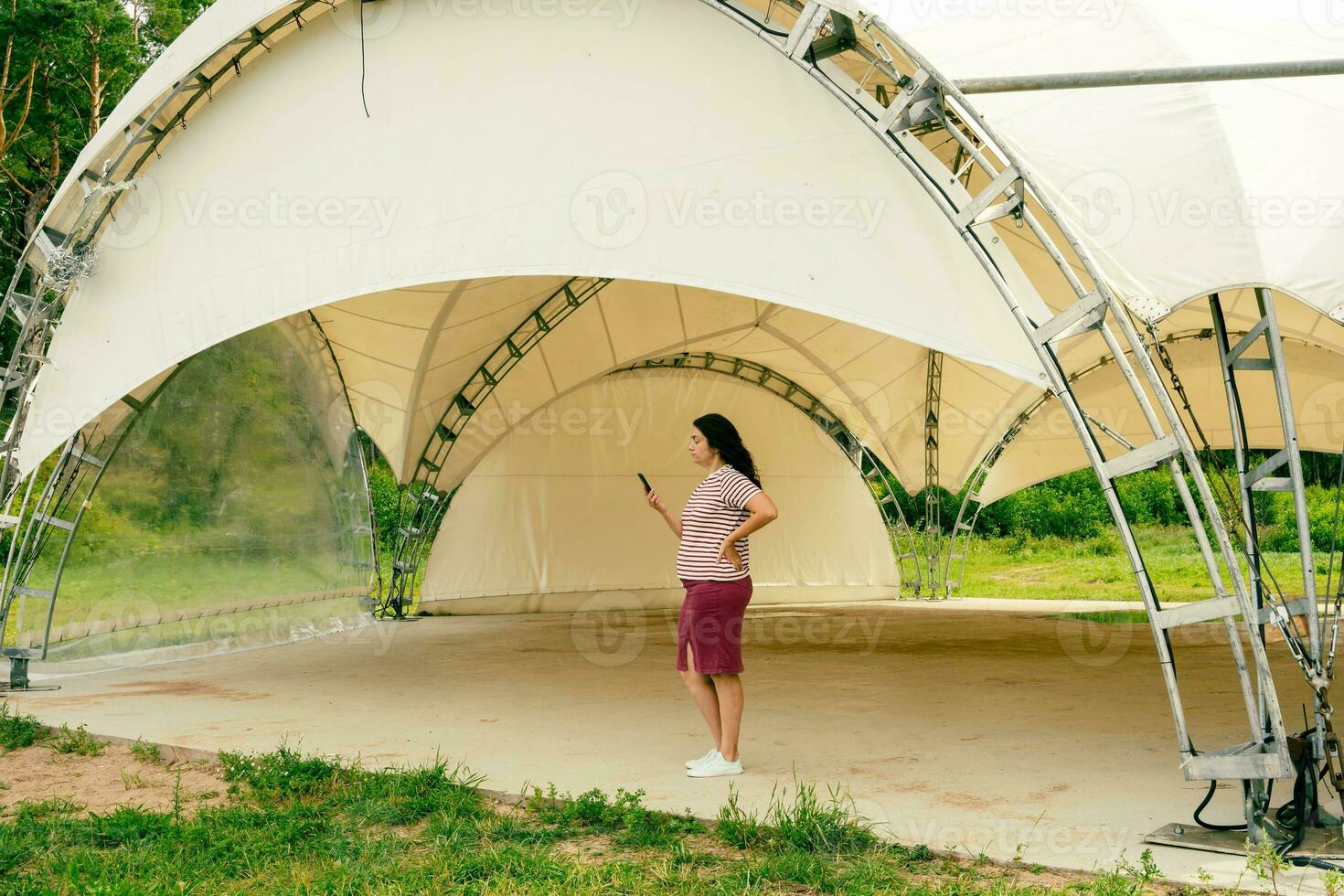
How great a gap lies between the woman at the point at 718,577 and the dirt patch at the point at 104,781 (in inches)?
83.6

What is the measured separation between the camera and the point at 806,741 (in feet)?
19.4

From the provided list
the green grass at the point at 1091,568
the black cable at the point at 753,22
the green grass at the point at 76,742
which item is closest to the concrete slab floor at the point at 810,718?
the green grass at the point at 76,742

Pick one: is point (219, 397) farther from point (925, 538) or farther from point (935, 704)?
point (925, 538)

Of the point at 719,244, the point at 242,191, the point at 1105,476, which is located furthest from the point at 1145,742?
the point at 242,191

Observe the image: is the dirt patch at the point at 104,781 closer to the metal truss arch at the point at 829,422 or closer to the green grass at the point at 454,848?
the green grass at the point at 454,848

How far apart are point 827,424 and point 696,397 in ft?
6.80

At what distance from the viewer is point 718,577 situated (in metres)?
4.86

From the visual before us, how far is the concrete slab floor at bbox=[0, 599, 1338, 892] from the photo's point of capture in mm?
4398

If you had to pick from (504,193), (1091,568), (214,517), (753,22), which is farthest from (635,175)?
(1091,568)

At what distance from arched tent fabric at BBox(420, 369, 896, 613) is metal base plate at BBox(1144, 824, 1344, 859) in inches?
448

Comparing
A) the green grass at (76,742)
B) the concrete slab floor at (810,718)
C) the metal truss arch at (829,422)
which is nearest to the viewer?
the concrete slab floor at (810,718)

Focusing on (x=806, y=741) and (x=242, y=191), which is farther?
(x=242, y=191)

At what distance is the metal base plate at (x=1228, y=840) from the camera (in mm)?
3773

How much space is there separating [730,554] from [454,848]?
161 cm
